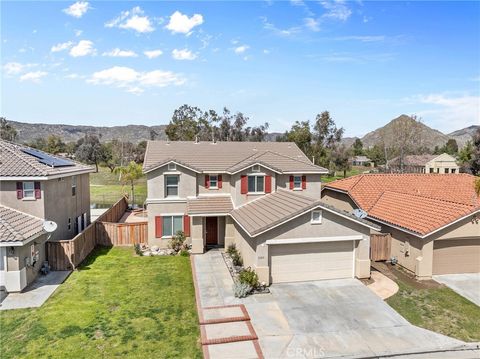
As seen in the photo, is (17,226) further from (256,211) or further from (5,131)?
(5,131)

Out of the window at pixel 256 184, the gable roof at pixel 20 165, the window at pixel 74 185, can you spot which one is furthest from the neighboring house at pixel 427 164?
the gable roof at pixel 20 165

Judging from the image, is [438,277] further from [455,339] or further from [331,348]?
[331,348]

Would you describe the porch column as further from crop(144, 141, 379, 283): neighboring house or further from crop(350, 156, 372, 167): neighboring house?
crop(350, 156, 372, 167): neighboring house

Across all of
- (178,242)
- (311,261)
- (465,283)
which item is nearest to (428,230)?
(465,283)

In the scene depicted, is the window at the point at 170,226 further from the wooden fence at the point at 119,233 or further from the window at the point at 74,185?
the window at the point at 74,185

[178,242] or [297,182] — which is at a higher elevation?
[297,182]

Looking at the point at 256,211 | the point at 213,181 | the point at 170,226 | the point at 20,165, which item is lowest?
the point at 170,226
